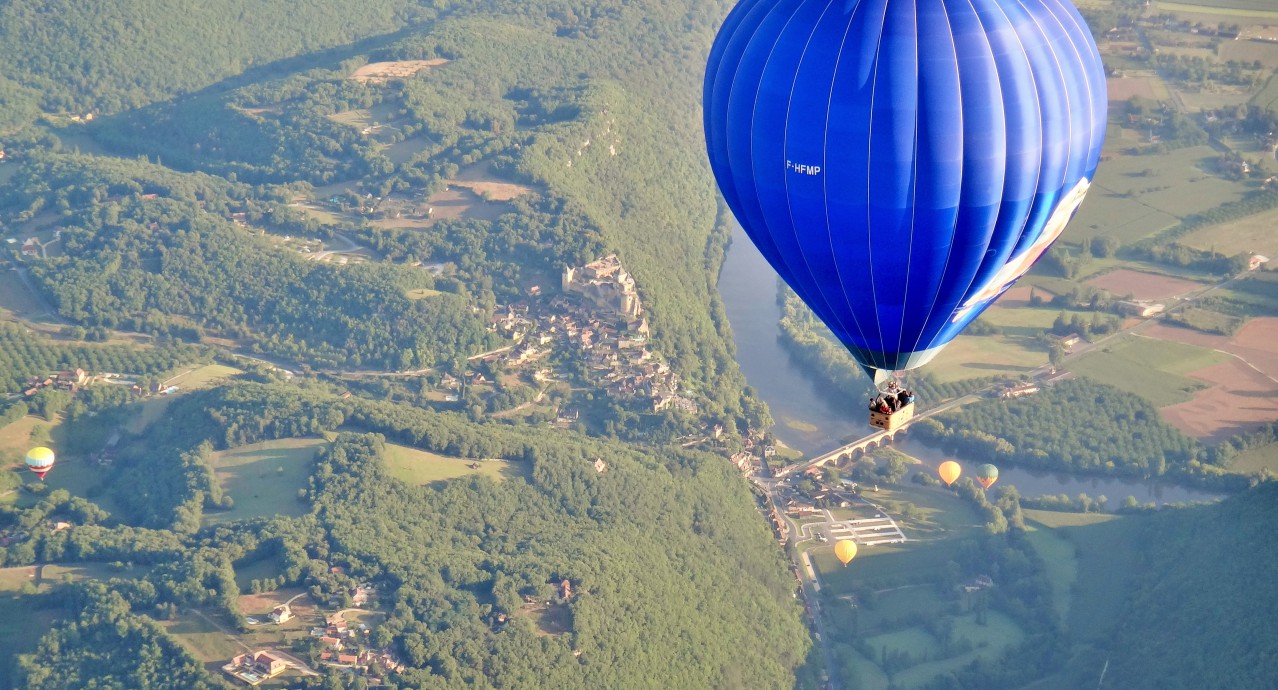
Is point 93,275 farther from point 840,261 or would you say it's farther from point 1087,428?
point 840,261

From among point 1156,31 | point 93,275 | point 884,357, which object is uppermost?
point 884,357

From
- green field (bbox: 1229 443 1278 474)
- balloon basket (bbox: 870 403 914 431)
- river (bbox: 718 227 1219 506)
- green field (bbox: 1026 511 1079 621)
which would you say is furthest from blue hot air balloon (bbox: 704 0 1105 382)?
green field (bbox: 1229 443 1278 474)

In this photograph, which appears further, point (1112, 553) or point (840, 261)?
point (1112, 553)

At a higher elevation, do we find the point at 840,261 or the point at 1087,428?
the point at 840,261

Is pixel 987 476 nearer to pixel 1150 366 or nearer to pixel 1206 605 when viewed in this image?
pixel 1150 366

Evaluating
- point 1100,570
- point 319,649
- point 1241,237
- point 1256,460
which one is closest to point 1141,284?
point 1241,237

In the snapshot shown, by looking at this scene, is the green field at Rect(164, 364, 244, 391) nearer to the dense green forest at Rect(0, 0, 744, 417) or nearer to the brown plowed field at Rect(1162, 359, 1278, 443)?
the dense green forest at Rect(0, 0, 744, 417)

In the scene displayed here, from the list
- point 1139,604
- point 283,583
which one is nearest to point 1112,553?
point 1139,604
